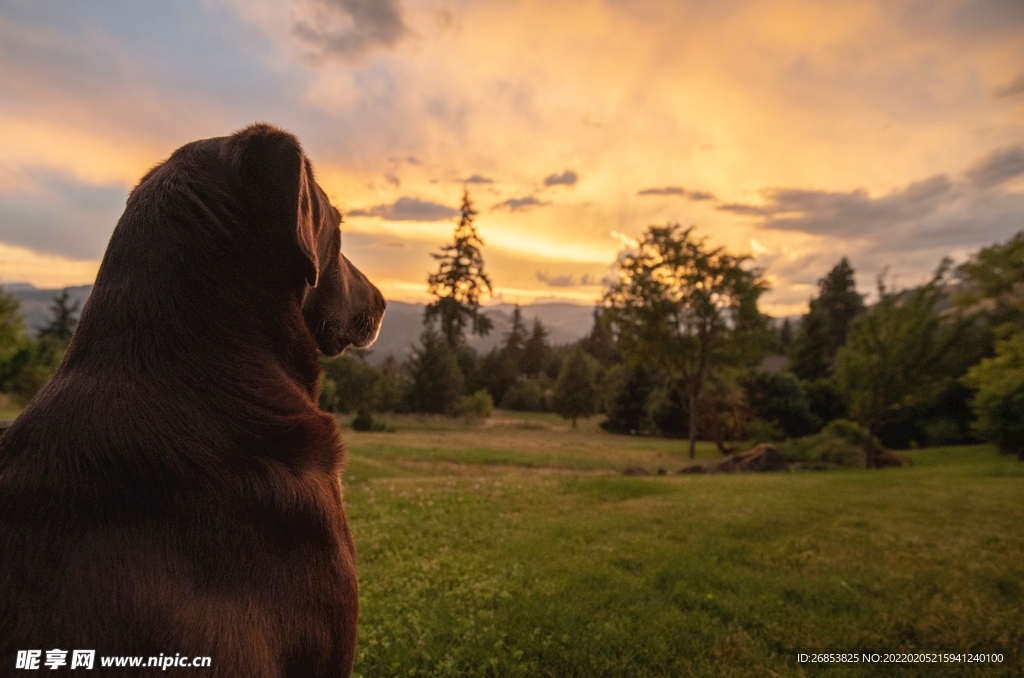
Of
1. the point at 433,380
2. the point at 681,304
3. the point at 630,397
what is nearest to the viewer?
the point at 681,304

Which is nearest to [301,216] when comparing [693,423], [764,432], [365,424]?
[693,423]

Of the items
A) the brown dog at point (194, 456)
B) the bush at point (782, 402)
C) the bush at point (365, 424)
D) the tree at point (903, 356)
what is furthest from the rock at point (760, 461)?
the bush at point (365, 424)

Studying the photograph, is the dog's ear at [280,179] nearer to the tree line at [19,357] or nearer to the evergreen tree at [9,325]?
the tree line at [19,357]

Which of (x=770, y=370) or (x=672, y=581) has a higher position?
(x=770, y=370)

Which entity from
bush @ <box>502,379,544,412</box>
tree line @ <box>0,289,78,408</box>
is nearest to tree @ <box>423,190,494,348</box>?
bush @ <box>502,379,544,412</box>

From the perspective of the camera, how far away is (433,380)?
4984 cm

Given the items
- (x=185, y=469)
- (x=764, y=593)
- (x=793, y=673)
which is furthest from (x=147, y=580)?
(x=764, y=593)

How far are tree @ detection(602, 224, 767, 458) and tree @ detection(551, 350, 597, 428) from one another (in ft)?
88.3

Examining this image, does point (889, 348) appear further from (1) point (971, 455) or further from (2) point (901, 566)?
(2) point (901, 566)

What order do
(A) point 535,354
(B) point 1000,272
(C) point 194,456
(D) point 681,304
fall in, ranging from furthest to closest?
(A) point 535,354 < (D) point 681,304 < (B) point 1000,272 < (C) point 194,456

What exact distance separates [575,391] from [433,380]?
15491mm

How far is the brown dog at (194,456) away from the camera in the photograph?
162 cm

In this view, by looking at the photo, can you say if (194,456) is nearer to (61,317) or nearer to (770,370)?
(770,370)

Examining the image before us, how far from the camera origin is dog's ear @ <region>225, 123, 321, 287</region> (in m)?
2.29
